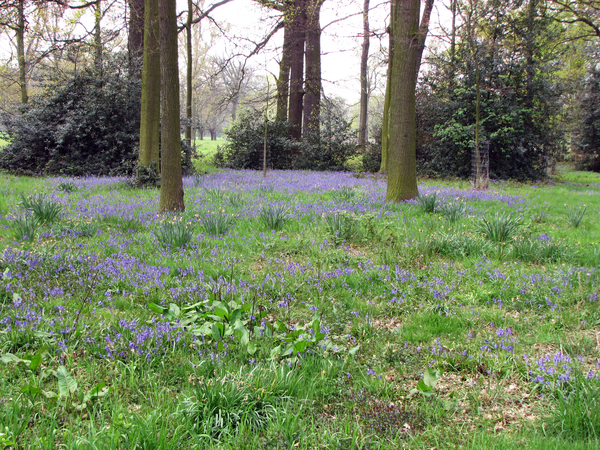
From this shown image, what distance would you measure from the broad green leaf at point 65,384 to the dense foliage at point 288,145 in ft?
58.5

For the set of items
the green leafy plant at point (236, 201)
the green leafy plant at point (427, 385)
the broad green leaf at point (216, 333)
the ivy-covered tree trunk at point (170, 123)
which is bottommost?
the green leafy plant at point (427, 385)

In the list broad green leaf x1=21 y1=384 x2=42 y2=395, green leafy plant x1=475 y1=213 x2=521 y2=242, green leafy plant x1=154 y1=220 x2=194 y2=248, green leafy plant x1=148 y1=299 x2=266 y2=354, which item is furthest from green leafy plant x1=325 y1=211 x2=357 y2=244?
broad green leaf x1=21 y1=384 x2=42 y2=395

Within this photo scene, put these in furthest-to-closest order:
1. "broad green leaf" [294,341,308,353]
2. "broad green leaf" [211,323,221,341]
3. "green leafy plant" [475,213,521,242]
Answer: "green leafy plant" [475,213,521,242] → "broad green leaf" [211,323,221,341] → "broad green leaf" [294,341,308,353]

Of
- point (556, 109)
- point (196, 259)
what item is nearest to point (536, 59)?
point (556, 109)

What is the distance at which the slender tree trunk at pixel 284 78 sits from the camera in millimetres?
20078

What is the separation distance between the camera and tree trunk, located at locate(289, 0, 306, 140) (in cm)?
1930

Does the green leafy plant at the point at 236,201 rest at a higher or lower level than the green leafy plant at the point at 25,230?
higher

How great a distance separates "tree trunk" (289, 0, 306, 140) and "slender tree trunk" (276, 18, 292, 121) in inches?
11.2

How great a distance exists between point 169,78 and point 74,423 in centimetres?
628

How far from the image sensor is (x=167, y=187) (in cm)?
715

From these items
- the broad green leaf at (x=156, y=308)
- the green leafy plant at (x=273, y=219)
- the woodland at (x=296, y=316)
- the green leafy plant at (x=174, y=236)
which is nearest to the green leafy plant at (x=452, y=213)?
the woodland at (x=296, y=316)

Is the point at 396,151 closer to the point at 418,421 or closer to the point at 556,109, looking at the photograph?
the point at 418,421

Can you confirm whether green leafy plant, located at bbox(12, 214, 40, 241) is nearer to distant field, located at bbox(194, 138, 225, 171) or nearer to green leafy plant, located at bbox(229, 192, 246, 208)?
green leafy plant, located at bbox(229, 192, 246, 208)

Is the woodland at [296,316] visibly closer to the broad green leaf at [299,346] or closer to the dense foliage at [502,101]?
the broad green leaf at [299,346]
